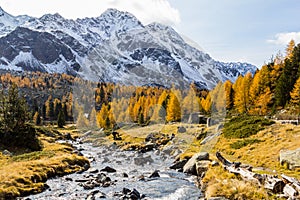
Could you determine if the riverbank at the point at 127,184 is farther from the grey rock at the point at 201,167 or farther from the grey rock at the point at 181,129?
the grey rock at the point at 181,129

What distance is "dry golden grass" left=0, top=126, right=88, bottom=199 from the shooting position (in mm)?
25188

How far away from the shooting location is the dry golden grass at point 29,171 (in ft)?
82.6

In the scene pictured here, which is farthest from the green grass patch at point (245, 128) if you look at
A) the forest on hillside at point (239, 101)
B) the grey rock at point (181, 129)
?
the grey rock at point (181, 129)

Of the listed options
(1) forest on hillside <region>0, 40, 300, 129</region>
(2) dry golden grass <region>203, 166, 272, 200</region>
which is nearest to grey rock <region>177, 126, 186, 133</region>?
(1) forest on hillside <region>0, 40, 300, 129</region>

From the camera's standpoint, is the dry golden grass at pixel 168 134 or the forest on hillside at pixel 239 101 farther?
the forest on hillside at pixel 239 101

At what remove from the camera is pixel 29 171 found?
1208 inches

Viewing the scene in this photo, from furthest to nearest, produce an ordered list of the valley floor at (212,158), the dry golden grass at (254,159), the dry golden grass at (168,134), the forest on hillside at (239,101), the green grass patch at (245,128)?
the forest on hillside at (239,101)
the dry golden grass at (168,134)
the green grass patch at (245,128)
the valley floor at (212,158)
the dry golden grass at (254,159)

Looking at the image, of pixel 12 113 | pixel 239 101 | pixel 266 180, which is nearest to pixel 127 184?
pixel 266 180

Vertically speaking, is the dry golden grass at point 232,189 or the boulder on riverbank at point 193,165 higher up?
the dry golden grass at point 232,189

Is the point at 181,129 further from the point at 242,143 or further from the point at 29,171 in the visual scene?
the point at 29,171

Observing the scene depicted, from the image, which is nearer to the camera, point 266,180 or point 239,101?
point 266,180

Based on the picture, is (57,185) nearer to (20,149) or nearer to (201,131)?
(20,149)

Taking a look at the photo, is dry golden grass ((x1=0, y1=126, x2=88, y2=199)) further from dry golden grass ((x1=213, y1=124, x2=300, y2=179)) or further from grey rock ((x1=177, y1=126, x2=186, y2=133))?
grey rock ((x1=177, y1=126, x2=186, y2=133))

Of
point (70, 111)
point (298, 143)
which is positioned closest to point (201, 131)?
point (298, 143)
